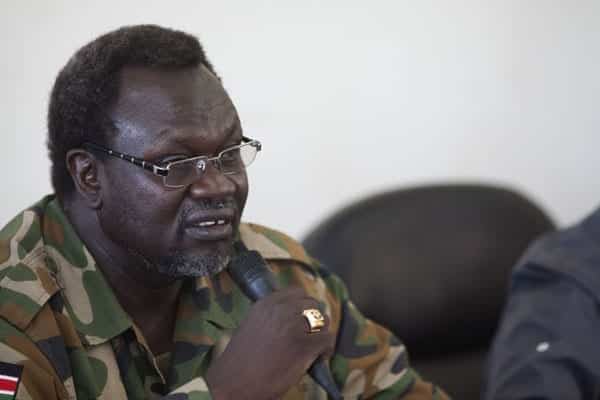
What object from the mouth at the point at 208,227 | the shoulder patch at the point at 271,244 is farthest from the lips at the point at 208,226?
the shoulder patch at the point at 271,244

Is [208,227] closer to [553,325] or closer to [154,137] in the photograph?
[154,137]

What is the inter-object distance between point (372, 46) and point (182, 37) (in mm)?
1079

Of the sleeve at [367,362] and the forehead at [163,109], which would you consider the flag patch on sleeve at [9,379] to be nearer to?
the forehead at [163,109]

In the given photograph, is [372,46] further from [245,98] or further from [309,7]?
[245,98]

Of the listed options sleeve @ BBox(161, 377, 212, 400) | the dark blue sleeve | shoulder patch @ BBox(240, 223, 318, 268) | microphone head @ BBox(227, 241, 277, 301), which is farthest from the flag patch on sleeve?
the dark blue sleeve

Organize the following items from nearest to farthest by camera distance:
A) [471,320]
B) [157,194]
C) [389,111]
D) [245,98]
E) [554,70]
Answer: [157,194] → [245,98] → [471,320] → [389,111] → [554,70]

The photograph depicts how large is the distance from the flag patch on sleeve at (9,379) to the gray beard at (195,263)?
22 cm

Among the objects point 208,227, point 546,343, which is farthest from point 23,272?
point 546,343

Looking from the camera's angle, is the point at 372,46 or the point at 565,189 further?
the point at 565,189

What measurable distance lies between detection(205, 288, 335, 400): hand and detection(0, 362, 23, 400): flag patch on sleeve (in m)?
0.22

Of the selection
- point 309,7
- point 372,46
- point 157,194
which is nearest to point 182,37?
point 157,194

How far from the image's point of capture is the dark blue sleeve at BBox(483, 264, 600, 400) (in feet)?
5.45

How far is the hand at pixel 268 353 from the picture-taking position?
1075 mm

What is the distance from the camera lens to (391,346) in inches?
58.1
